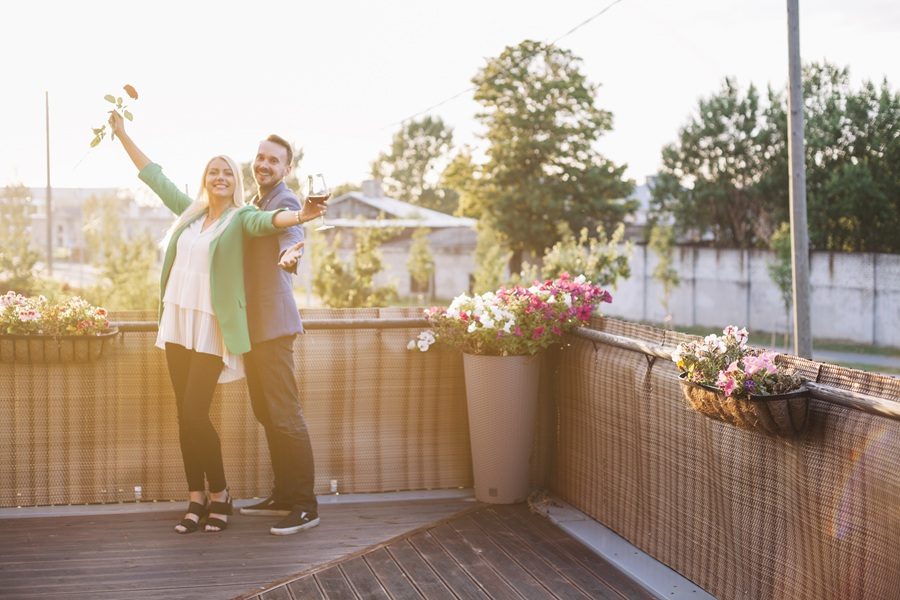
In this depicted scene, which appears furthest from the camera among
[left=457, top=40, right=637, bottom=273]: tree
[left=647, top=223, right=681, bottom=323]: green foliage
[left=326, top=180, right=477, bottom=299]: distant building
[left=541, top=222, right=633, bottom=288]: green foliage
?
[left=326, top=180, right=477, bottom=299]: distant building

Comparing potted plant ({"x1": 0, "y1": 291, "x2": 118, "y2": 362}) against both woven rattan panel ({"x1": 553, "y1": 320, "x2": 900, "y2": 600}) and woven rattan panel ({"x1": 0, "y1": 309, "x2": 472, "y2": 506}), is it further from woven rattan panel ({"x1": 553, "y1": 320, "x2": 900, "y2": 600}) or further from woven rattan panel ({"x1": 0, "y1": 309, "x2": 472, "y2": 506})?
woven rattan panel ({"x1": 553, "y1": 320, "x2": 900, "y2": 600})

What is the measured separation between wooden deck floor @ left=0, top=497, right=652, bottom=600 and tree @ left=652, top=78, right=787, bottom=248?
3216 centimetres

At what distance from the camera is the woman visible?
14.5 ft

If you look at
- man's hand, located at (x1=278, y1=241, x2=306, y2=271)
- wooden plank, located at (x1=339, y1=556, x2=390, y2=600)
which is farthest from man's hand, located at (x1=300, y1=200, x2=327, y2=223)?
wooden plank, located at (x1=339, y1=556, x2=390, y2=600)

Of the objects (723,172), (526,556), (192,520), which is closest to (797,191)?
(526,556)

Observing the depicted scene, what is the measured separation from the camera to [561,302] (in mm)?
4965

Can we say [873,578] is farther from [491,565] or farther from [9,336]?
[9,336]

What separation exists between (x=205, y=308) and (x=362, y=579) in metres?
1.29

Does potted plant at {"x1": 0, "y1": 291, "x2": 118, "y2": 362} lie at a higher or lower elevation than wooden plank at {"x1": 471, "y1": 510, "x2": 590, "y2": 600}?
higher

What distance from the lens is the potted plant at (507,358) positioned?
4926 mm

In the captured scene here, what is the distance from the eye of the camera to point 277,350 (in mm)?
4594

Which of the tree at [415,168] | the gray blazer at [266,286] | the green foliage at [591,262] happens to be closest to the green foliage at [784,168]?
the green foliage at [591,262]

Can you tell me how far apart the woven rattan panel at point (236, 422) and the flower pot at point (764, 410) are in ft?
7.69

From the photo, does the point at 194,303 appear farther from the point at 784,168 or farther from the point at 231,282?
the point at 784,168
